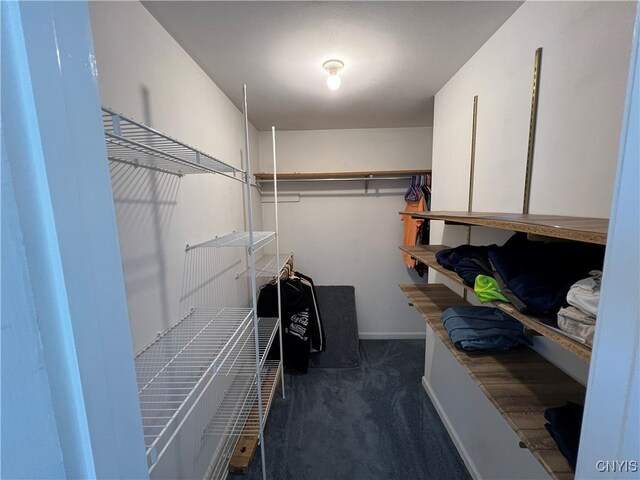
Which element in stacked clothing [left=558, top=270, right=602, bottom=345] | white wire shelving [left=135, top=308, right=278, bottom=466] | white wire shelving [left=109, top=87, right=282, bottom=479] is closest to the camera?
stacked clothing [left=558, top=270, right=602, bottom=345]

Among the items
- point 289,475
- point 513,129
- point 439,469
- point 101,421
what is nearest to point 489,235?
point 513,129

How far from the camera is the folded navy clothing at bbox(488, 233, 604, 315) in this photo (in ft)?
2.35

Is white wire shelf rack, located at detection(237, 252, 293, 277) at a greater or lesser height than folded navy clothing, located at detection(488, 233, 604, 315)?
lesser

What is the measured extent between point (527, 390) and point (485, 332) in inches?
9.5

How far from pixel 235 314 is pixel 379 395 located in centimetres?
142

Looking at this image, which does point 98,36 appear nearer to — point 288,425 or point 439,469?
point 288,425

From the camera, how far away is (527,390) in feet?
2.98

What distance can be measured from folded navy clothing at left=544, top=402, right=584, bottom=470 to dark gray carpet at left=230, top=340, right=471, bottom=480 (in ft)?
3.80

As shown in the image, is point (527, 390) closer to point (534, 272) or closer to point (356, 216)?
point (534, 272)

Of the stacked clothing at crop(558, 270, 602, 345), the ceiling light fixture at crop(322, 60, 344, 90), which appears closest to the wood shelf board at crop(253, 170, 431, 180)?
the ceiling light fixture at crop(322, 60, 344, 90)

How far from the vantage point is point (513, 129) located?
3.88ft

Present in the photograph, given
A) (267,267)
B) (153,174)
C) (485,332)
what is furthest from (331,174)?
(485,332)

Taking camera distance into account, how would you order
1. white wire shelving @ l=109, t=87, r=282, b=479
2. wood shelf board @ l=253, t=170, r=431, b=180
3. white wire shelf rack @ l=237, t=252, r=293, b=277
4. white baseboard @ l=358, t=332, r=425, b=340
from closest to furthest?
white wire shelving @ l=109, t=87, r=282, b=479, white wire shelf rack @ l=237, t=252, r=293, b=277, wood shelf board @ l=253, t=170, r=431, b=180, white baseboard @ l=358, t=332, r=425, b=340

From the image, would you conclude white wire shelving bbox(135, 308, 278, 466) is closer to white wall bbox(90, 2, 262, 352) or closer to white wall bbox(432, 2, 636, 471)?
white wall bbox(90, 2, 262, 352)
